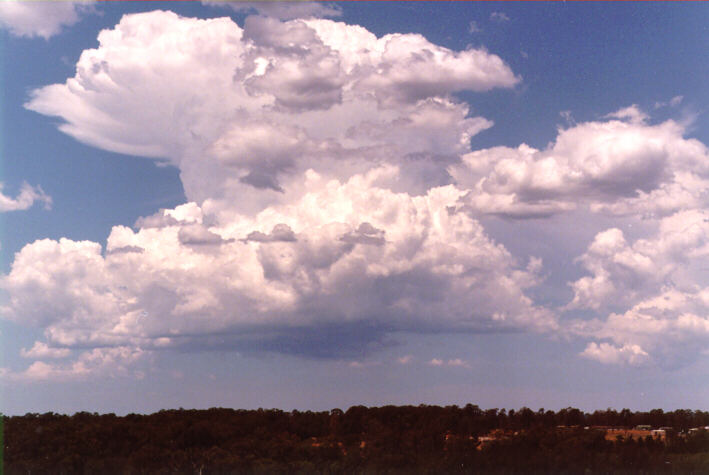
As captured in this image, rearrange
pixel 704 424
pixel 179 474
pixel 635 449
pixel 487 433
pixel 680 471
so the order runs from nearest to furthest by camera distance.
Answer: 1. pixel 179 474
2. pixel 680 471
3. pixel 635 449
4. pixel 487 433
5. pixel 704 424

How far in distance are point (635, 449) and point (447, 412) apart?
50926 millimetres

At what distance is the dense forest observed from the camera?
113 meters

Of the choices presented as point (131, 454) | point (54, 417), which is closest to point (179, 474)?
point (131, 454)

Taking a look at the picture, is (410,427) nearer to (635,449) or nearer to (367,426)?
(367,426)

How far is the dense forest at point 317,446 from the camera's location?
113m

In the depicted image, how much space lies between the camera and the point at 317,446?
130m

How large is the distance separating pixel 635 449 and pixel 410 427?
147ft

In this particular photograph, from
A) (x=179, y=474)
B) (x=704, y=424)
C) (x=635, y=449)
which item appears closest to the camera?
(x=179, y=474)

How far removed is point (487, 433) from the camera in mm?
159750

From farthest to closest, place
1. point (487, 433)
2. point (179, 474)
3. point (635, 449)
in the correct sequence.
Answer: point (487, 433) → point (635, 449) → point (179, 474)

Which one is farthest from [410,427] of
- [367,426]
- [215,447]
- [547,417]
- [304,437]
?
[215,447]

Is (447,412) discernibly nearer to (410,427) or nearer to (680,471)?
(410,427)

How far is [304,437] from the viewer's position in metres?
150

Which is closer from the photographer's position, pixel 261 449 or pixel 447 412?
pixel 261 449
